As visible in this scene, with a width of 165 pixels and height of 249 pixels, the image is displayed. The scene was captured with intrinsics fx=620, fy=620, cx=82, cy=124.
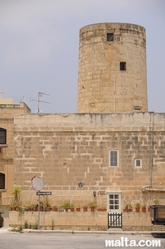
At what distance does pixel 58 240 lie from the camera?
87.6 ft

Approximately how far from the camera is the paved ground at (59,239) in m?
24.6

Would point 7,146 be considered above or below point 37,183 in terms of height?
above

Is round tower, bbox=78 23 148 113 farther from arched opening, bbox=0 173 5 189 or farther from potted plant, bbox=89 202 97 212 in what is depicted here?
potted plant, bbox=89 202 97 212

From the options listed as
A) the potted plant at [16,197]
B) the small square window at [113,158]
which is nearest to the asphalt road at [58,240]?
the potted plant at [16,197]

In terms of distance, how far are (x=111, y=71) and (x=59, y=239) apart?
47.4 ft

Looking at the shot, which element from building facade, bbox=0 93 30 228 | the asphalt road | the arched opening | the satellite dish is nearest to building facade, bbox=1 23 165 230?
the satellite dish

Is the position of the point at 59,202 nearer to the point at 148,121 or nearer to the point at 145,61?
the point at 148,121

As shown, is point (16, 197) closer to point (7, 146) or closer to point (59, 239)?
point (7, 146)

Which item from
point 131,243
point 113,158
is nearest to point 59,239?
point 131,243

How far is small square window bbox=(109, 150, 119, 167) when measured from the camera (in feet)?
112

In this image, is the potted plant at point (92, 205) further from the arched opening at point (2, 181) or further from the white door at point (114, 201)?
the arched opening at point (2, 181)

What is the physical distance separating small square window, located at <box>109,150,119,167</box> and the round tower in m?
4.80

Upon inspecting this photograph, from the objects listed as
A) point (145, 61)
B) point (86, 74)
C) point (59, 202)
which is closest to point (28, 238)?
point (59, 202)

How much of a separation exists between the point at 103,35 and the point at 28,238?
1607 centimetres
